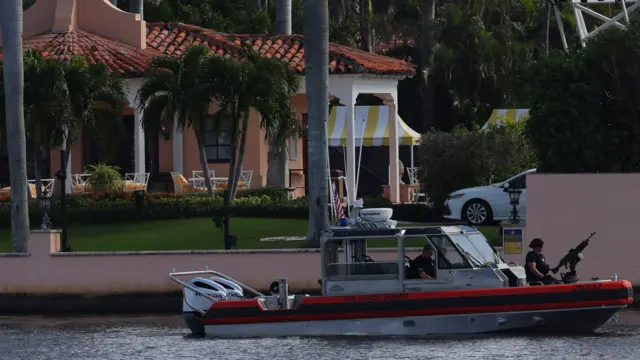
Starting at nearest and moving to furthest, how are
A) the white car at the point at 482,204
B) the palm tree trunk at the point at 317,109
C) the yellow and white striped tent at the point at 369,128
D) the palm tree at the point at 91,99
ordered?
the palm tree trunk at the point at 317,109 < the white car at the point at 482,204 < the palm tree at the point at 91,99 < the yellow and white striped tent at the point at 369,128

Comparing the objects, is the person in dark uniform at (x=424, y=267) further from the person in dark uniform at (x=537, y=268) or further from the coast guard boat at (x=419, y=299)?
the person in dark uniform at (x=537, y=268)

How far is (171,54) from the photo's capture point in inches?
1561

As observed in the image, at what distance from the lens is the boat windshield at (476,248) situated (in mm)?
23328

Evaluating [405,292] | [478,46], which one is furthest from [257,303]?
[478,46]

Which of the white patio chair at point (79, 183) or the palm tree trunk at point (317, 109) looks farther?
the white patio chair at point (79, 183)

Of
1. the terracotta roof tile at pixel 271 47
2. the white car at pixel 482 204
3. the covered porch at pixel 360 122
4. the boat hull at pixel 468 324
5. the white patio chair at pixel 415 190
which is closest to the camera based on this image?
the boat hull at pixel 468 324

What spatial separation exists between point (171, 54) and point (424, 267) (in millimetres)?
17595

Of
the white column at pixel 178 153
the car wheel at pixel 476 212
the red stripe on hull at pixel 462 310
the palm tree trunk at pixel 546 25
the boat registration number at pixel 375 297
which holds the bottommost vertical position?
the red stripe on hull at pixel 462 310

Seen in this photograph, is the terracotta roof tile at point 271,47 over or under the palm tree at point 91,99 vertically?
over

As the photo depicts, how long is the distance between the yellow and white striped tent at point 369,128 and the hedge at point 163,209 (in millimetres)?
9602

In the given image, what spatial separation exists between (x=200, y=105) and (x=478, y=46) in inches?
852

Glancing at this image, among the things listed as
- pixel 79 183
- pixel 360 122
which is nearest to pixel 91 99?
pixel 79 183

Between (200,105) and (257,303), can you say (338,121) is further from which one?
(257,303)

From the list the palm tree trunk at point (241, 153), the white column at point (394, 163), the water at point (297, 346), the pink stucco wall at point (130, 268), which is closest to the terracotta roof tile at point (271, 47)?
the white column at point (394, 163)
